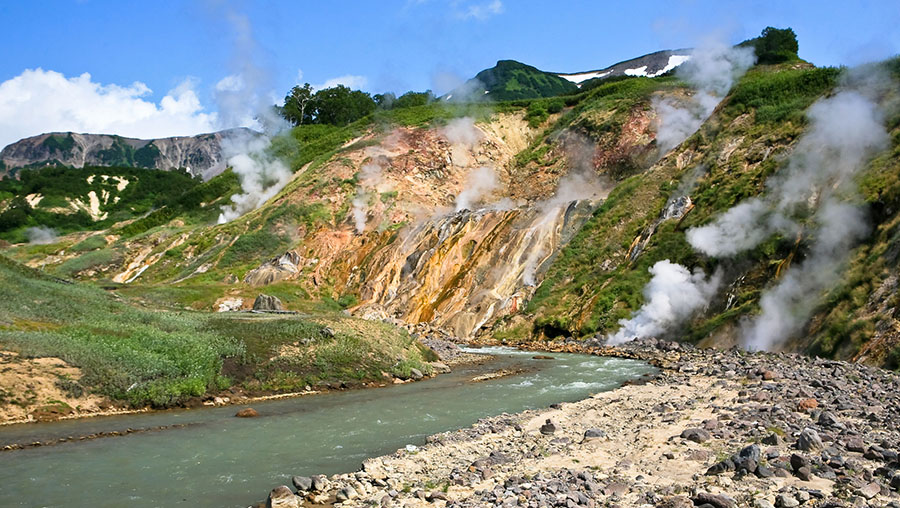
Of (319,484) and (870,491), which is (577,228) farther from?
(870,491)

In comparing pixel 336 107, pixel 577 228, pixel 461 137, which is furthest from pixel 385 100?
pixel 577 228

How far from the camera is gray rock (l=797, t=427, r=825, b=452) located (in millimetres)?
10000

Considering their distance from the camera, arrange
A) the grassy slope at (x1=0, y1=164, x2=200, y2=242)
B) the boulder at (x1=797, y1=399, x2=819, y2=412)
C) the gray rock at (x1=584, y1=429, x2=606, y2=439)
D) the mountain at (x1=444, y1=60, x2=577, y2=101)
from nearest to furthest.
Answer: the gray rock at (x1=584, y1=429, x2=606, y2=439) < the boulder at (x1=797, y1=399, x2=819, y2=412) < the grassy slope at (x1=0, y1=164, x2=200, y2=242) < the mountain at (x1=444, y1=60, x2=577, y2=101)

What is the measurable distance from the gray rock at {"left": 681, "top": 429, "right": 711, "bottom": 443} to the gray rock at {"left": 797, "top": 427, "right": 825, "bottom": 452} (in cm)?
173

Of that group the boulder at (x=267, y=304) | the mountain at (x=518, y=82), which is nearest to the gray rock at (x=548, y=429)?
the boulder at (x=267, y=304)

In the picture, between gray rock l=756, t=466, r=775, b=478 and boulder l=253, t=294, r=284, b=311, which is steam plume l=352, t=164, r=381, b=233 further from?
gray rock l=756, t=466, r=775, b=478

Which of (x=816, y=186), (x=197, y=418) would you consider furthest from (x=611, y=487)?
(x=816, y=186)

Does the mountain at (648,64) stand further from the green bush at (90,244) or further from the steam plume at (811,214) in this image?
the steam plume at (811,214)

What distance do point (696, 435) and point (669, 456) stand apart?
53.5 inches

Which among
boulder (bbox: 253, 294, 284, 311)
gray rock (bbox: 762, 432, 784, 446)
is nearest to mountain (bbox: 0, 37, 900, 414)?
boulder (bbox: 253, 294, 284, 311)

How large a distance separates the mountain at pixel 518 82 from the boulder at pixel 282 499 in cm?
12514

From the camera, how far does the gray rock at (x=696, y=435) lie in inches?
460

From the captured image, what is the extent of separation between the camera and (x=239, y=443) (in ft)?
45.7

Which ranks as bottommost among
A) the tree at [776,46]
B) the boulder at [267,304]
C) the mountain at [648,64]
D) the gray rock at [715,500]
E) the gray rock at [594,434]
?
the gray rock at [594,434]
